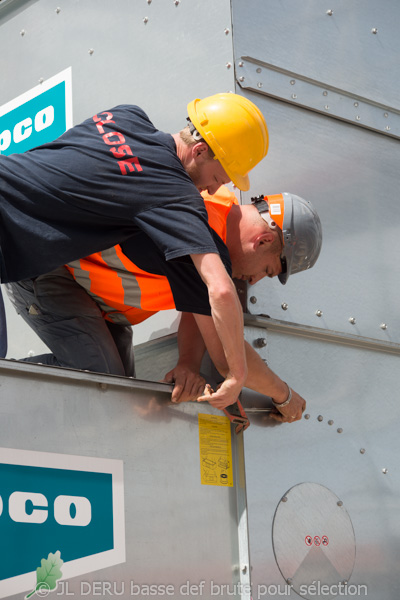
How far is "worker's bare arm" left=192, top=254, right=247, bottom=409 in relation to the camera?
2781mm

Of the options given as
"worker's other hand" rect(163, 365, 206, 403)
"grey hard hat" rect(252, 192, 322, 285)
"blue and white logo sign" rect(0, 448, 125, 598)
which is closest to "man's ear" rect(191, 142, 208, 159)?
"grey hard hat" rect(252, 192, 322, 285)

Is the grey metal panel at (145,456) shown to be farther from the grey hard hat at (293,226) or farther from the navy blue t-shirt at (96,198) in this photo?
the grey hard hat at (293,226)

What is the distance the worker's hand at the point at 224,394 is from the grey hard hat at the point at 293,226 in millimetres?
599

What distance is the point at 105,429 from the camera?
114 inches

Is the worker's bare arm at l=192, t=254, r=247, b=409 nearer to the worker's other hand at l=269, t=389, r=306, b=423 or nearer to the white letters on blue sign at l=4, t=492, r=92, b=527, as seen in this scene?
the worker's other hand at l=269, t=389, r=306, b=423

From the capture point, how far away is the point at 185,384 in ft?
10.2

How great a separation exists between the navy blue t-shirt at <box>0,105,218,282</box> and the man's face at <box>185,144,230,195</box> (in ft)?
0.33

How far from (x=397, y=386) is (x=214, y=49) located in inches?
63.7

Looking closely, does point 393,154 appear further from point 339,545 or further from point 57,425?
point 57,425

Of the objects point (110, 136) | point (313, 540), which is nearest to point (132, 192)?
point (110, 136)

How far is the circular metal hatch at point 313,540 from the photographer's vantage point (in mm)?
3256

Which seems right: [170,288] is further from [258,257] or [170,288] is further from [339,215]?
[339,215]

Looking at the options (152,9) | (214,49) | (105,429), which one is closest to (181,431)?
(105,429)

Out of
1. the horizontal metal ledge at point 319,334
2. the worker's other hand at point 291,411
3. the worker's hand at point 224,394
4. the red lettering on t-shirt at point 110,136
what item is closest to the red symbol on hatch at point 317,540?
the worker's other hand at point 291,411
